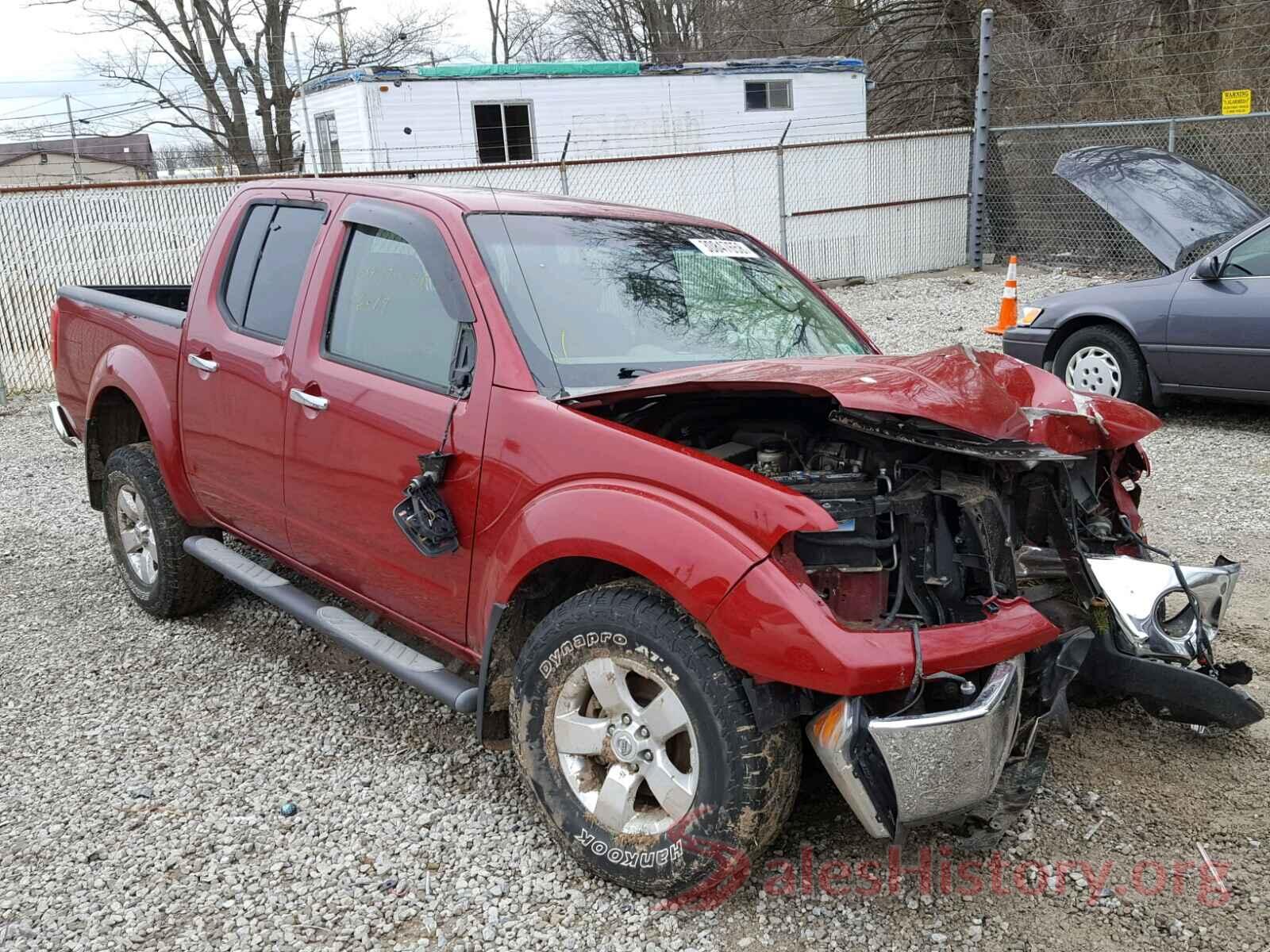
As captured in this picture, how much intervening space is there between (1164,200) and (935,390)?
6.26 meters

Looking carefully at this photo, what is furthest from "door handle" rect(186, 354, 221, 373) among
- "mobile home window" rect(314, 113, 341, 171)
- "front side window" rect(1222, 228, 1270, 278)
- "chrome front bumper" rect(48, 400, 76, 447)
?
"mobile home window" rect(314, 113, 341, 171)

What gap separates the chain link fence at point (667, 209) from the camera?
36.2 feet

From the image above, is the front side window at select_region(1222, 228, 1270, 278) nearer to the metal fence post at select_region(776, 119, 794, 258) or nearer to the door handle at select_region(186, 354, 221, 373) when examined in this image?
the door handle at select_region(186, 354, 221, 373)

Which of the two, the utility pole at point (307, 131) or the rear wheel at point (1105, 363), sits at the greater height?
the utility pole at point (307, 131)

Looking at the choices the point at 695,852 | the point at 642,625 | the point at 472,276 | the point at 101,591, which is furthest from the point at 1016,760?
the point at 101,591

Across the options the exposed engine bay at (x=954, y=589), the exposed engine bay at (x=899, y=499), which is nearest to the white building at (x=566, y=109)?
the exposed engine bay at (x=899, y=499)

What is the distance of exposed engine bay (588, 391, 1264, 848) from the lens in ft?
8.02

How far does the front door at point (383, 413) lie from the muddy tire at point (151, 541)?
1103 millimetres

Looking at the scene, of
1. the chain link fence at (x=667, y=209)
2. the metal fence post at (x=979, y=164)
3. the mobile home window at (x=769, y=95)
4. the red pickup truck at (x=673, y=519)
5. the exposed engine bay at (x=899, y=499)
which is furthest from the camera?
the mobile home window at (x=769, y=95)

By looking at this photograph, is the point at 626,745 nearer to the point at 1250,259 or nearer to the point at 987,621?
the point at 987,621

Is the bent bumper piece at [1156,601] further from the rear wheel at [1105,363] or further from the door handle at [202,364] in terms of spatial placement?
the rear wheel at [1105,363]

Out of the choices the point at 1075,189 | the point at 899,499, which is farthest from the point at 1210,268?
the point at 1075,189

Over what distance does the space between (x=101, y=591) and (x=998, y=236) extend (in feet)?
47.7

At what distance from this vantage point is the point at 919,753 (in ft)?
7.84
